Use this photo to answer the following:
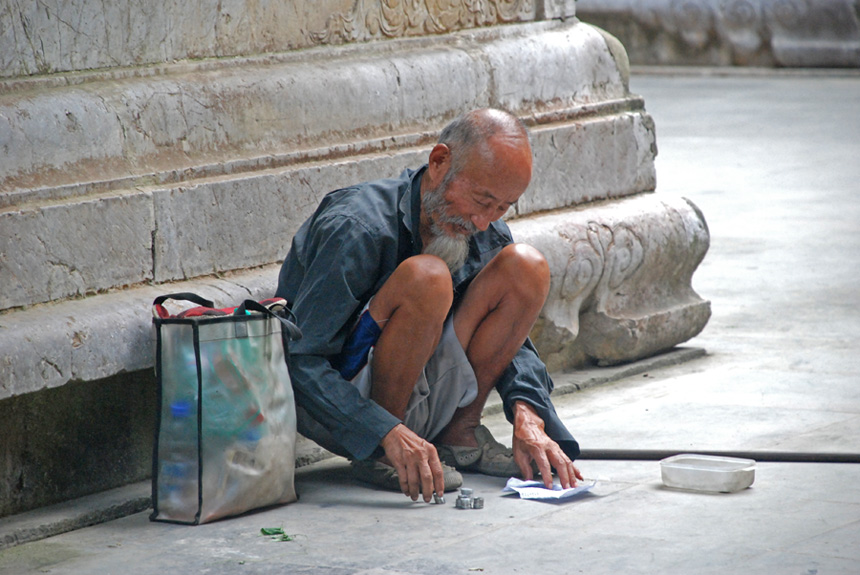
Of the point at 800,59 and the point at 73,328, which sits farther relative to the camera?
the point at 800,59

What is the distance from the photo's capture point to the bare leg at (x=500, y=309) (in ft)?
11.7

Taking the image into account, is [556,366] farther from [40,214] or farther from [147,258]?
[40,214]

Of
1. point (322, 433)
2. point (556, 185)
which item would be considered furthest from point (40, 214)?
point (556, 185)

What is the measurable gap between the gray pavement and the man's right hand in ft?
0.23

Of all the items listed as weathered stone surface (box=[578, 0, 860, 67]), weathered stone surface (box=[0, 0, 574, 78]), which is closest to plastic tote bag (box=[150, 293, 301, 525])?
weathered stone surface (box=[0, 0, 574, 78])

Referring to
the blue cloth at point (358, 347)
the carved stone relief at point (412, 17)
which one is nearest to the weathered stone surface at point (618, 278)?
the carved stone relief at point (412, 17)

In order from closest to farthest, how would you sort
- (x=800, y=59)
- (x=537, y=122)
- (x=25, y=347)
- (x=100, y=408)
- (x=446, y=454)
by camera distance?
(x=25, y=347) < (x=100, y=408) < (x=446, y=454) < (x=537, y=122) < (x=800, y=59)

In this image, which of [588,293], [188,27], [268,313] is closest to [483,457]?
[268,313]

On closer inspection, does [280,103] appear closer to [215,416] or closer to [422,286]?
[422,286]

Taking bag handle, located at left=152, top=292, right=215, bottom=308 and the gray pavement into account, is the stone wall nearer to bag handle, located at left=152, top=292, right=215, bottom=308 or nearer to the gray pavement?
bag handle, located at left=152, top=292, right=215, bottom=308

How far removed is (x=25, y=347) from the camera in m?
3.17

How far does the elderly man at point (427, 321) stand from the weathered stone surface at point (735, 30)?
13981 mm

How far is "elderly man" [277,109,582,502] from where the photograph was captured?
3332mm

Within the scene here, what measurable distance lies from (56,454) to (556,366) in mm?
2089
